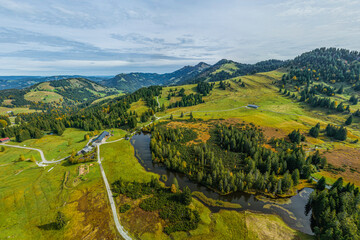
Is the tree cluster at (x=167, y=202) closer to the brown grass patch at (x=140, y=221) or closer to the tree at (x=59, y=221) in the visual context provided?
the brown grass patch at (x=140, y=221)

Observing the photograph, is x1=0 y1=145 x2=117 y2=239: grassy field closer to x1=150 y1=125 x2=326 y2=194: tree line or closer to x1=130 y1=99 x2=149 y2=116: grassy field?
x1=150 y1=125 x2=326 y2=194: tree line

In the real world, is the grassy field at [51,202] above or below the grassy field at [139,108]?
below

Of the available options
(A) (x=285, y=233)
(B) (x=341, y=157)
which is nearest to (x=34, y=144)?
(A) (x=285, y=233)

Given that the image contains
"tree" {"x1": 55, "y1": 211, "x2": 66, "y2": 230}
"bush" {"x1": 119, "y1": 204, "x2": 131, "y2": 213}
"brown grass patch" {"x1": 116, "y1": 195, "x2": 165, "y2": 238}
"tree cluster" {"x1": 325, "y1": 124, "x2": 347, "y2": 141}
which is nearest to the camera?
"tree" {"x1": 55, "y1": 211, "x2": 66, "y2": 230}

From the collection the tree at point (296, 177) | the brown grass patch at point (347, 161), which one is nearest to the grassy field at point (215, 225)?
the tree at point (296, 177)

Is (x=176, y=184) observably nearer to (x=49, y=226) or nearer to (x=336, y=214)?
(x=49, y=226)

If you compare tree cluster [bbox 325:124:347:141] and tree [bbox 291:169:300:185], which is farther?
tree cluster [bbox 325:124:347:141]

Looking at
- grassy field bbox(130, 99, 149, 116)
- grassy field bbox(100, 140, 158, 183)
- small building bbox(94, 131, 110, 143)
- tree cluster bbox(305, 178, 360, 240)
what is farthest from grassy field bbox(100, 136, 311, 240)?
grassy field bbox(130, 99, 149, 116)

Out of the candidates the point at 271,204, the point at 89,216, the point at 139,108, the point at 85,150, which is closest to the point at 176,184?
the point at 89,216

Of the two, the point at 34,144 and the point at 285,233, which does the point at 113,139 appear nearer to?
the point at 34,144
